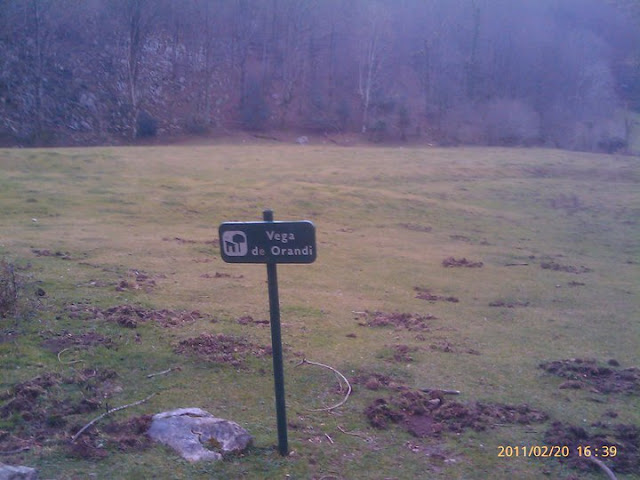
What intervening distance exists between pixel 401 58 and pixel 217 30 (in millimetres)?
19534

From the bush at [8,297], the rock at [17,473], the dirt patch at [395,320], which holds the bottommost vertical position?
the dirt patch at [395,320]

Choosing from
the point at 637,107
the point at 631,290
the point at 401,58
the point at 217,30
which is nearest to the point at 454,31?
the point at 401,58

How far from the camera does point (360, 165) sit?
30766 mm

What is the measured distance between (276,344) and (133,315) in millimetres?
4404

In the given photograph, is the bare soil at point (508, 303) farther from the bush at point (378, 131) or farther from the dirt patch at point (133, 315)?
the bush at point (378, 131)

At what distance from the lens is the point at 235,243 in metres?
4.84

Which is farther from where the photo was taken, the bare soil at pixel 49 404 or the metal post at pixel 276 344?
→ the bare soil at pixel 49 404

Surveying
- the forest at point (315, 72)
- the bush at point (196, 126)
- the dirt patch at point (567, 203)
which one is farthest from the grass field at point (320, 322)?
the forest at point (315, 72)

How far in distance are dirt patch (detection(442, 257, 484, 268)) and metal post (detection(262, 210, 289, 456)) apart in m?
10.9

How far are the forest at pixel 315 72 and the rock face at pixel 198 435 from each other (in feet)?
133

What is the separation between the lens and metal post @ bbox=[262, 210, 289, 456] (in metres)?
4.96

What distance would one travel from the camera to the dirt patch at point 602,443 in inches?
212

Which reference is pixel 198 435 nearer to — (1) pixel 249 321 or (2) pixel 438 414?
(2) pixel 438 414

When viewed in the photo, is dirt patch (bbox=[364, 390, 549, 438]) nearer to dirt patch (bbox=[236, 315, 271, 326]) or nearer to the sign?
the sign
